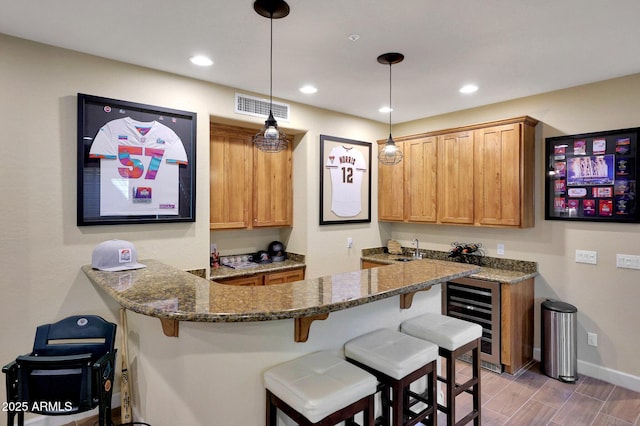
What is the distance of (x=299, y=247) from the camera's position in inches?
167

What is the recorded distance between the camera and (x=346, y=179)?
4531 millimetres

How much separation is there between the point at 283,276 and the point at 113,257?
189 cm

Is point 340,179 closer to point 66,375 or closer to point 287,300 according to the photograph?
point 287,300

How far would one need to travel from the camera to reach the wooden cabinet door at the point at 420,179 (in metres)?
4.32

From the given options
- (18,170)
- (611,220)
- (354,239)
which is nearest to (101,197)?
(18,170)

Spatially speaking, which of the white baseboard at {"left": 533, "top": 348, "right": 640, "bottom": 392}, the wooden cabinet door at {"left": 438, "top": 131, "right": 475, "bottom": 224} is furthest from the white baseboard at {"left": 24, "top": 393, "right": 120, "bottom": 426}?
the white baseboard at {"left": 533, "top": 348, "right": 640, "bottom": 392}

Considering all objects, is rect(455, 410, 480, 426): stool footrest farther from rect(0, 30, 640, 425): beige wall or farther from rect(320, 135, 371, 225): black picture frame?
rect(320, 135, 371, 225): black picture frame

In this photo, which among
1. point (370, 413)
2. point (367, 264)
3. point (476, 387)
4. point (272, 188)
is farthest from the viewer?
point (367, 264)

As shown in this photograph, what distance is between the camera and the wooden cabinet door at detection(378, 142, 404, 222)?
15.4 feet

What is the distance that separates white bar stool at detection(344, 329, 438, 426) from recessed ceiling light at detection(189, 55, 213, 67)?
2389 mm

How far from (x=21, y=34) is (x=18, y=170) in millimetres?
927

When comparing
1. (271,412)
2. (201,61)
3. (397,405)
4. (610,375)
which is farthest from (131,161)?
(610,375)

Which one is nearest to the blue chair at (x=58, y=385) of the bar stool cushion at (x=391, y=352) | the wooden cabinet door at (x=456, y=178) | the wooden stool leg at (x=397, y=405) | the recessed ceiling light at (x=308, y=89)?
the bar stool cushion at (x=391, y=352)

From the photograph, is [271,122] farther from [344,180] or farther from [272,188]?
[344,180]
